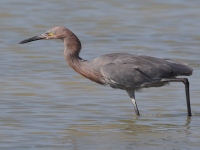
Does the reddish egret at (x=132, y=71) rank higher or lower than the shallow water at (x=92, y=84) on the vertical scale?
higher

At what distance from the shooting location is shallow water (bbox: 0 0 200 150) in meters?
8.39

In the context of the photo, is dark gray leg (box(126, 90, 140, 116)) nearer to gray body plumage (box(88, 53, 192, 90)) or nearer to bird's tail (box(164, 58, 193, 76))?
gray body plumage (box(88, 53, 192, 90))

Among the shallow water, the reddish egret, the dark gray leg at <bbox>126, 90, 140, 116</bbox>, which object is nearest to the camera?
the shallow water

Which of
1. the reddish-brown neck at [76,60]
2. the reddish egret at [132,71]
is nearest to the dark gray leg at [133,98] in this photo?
the reddish egret at [132,71]

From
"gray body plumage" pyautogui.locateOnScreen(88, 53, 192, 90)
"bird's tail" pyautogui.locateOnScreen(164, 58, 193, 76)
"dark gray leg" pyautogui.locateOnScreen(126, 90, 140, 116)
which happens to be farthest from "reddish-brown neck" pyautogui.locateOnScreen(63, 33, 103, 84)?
"bird's tail" pyautogui.locateOnScreen(164, 58, 193, 76)

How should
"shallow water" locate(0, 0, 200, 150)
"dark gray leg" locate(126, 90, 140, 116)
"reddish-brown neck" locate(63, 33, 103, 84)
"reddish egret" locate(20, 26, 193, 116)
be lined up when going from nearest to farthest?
1. "shallow water" locate(0, 0, 200, 150)
2. "dark gray leg" locate(126, 90, 140, 116)
3. "reddish egret" locate(20, 26, 193, 116)
4. "reddish-brown neck" locate(63, 33, 103, 84)

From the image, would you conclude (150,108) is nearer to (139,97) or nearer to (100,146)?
(139,97)

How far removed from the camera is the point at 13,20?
1661 cm

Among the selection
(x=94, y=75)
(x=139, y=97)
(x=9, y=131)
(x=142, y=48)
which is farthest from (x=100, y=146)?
(x=142, y=48)

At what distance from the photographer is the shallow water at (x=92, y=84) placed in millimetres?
8391

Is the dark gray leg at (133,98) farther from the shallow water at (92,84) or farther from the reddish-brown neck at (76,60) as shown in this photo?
the reddish-brown neck at (76,60)

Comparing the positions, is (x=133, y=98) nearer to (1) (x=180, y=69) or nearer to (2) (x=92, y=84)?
(1) (x=180, y=69)

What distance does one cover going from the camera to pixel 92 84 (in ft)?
37.7

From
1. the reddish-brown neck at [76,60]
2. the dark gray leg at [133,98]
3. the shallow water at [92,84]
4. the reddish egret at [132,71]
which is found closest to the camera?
the shallow water at [92,84]
